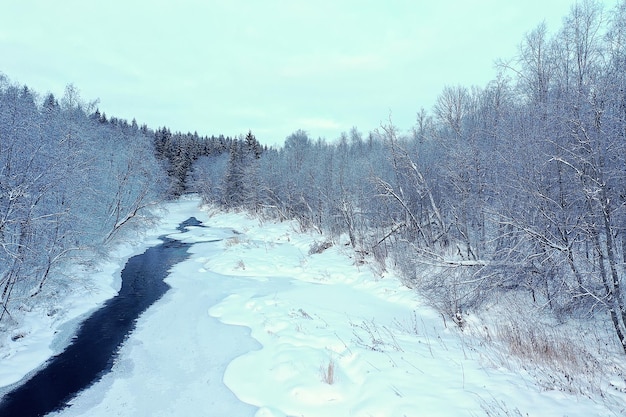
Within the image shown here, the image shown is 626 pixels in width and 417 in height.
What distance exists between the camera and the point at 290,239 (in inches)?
1113

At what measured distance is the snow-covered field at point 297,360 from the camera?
5.47 m

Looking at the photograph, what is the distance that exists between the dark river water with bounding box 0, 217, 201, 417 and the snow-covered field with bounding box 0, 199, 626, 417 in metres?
0.39

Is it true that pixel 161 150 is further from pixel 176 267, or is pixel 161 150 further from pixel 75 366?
pixel 75 366

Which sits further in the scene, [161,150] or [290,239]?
[161,150]

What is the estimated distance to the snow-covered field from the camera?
5469mm

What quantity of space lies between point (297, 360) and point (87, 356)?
5423 millimetres

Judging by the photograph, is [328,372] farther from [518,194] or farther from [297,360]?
[518,194]

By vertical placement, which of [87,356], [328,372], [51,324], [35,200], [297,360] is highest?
[35,200]

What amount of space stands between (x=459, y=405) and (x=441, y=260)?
20.1ft

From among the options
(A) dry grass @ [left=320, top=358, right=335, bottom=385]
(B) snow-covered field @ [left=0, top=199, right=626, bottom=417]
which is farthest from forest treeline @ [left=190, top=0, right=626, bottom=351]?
(A) dry grass @ [left=320, top=358, right=335, bottom=385]

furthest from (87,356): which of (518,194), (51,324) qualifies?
(518,194)

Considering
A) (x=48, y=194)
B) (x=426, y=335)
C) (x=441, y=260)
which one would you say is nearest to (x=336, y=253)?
(x=441, y=260)

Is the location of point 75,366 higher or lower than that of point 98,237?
lower

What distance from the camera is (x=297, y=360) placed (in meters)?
7.57
